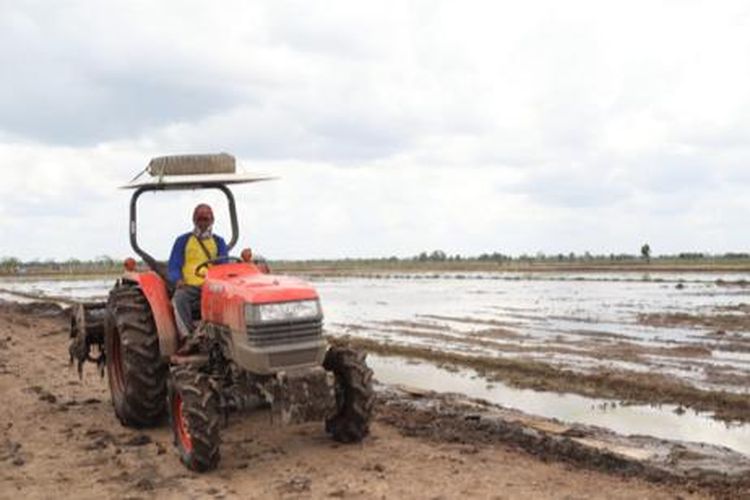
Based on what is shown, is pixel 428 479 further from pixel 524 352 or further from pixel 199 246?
pixel 524 352

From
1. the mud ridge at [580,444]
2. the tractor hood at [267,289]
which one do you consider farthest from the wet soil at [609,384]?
the tractor hood at [267,289]

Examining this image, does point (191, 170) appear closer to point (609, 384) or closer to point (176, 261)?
point (176, 261)

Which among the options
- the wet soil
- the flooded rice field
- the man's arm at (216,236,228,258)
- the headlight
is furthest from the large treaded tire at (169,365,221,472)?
the flooded rice field

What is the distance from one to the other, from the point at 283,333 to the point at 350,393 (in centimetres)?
111

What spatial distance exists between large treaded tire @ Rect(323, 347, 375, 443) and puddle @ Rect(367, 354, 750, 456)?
3.21 m

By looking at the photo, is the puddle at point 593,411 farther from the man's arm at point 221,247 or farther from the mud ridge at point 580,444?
the man's arm at point 221,247

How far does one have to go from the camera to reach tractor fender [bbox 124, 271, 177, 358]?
816 centimetres

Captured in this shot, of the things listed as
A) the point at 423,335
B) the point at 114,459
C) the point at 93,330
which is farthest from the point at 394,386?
the point at 423,335

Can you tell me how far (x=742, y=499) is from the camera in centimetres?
637

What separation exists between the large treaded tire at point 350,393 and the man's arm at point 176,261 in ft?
5.61

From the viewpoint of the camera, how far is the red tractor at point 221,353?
22.7ft

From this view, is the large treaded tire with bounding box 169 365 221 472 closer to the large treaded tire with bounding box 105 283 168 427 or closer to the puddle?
the large treaded tire with bounding box 105 283 168 427

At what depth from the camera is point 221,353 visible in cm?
762

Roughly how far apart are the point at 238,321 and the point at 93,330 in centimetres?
356
